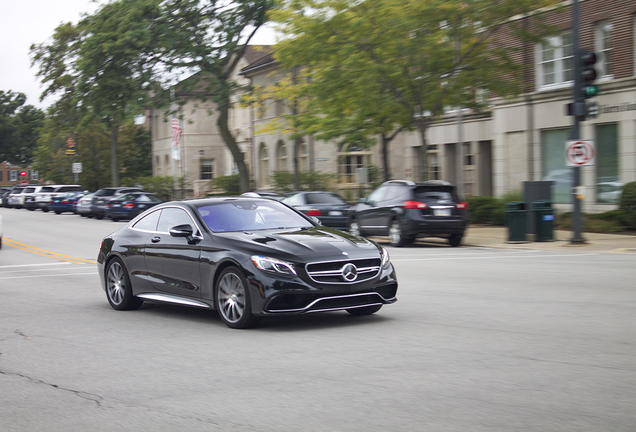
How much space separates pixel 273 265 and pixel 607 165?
22.8 meters

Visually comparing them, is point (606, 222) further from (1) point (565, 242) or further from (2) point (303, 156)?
(2) point (303, 156)

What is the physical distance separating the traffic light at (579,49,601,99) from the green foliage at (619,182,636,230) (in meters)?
5.22

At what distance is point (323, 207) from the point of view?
25719mm

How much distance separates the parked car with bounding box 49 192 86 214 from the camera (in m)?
48.1

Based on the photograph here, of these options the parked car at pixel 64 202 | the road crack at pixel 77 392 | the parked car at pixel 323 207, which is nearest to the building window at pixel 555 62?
the parked car at pixel 323 207

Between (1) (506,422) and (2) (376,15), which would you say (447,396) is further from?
(2) (376,15)

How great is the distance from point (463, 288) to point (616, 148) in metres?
18.1

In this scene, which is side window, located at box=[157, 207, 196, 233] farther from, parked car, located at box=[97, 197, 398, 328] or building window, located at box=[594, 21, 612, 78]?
building window, located at box=[594, 21, 612, 78]

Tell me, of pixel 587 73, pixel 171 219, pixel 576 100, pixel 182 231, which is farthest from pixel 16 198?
pixel 182 231

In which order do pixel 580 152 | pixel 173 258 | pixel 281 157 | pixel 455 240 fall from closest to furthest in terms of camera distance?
pixel 173 258, pixel 580 152, pixel 455 240, pixel 281 157

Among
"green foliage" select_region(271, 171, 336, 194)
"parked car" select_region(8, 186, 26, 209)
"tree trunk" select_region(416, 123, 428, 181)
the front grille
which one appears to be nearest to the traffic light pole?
"tree trunk" select_region(416, 123, 428, 181)

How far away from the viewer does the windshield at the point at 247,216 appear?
928 centimetres

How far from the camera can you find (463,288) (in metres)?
11.9

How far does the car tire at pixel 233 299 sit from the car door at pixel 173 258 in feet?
1.48
